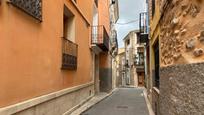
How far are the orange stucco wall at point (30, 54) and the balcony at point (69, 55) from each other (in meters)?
0.32

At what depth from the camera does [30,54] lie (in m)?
6.33

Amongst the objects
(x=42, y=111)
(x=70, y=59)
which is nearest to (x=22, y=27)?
(x=42, y=111)

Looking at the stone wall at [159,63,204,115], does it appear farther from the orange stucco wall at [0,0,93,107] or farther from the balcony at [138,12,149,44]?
the balcony at [138,12,149,44]

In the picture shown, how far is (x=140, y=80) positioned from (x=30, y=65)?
42312 mm

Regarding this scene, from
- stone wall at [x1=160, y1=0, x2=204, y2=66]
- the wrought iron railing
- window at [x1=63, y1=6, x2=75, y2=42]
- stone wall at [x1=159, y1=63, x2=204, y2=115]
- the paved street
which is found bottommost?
the paved street

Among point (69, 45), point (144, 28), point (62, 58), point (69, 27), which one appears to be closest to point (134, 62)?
point (144, 28)

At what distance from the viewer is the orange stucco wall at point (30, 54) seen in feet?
16.8

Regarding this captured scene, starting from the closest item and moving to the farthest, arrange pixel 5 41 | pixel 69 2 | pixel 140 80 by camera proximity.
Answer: pixel 5 41, pixel 69 2, pixel 140 80

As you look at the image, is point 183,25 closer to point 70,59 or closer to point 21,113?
point 21,113

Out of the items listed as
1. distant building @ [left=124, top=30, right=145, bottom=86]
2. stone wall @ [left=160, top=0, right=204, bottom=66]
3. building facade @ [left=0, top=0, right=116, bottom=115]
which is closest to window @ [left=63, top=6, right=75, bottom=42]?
building facade @ [left=0, top=0, right=116, bottom=115]

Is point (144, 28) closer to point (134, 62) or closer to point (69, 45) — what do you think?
point (69, 45)

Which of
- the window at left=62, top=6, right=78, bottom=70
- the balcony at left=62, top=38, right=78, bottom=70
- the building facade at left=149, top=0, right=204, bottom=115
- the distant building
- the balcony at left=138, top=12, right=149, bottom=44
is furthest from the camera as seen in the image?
the distant building

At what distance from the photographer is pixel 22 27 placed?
582cm

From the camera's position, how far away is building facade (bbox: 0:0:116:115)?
521 centimetres
